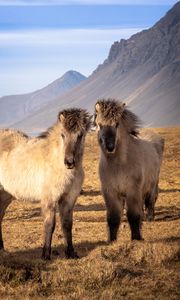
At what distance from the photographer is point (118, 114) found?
31.5 ft

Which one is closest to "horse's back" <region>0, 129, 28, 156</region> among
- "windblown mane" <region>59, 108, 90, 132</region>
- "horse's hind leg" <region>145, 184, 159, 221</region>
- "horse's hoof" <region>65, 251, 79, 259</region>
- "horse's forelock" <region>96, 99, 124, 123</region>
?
"windblown mane" <region>59, 108, 90, 132</region>

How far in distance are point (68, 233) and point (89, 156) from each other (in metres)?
26.4

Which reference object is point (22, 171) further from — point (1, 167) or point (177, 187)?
point (177, 187)

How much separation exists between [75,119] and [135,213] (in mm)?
2020

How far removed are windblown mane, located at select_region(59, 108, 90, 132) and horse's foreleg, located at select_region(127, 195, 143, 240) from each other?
1.53m

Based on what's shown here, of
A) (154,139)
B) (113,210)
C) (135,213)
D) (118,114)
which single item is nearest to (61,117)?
(118,114)

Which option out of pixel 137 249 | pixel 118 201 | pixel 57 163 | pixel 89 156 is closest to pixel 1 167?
pixel 57 163

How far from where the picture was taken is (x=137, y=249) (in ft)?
27.3

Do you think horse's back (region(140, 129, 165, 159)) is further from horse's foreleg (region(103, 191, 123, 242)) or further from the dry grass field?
horse's foreleg (region(103, 191, 123, 242))

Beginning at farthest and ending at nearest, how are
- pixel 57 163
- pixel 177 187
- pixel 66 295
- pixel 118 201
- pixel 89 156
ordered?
1. pixel 89 156
2. pixel 177 187
3. pixel 118 201
4. pixel 57 163
5. pixel 66 295

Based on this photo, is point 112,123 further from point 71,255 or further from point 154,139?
point 154,139

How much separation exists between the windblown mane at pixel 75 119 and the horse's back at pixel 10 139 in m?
1.56

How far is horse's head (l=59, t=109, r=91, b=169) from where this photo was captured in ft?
28.3

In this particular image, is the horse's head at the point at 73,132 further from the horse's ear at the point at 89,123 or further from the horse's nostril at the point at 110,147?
the horse's nostril at the point at 110,147
